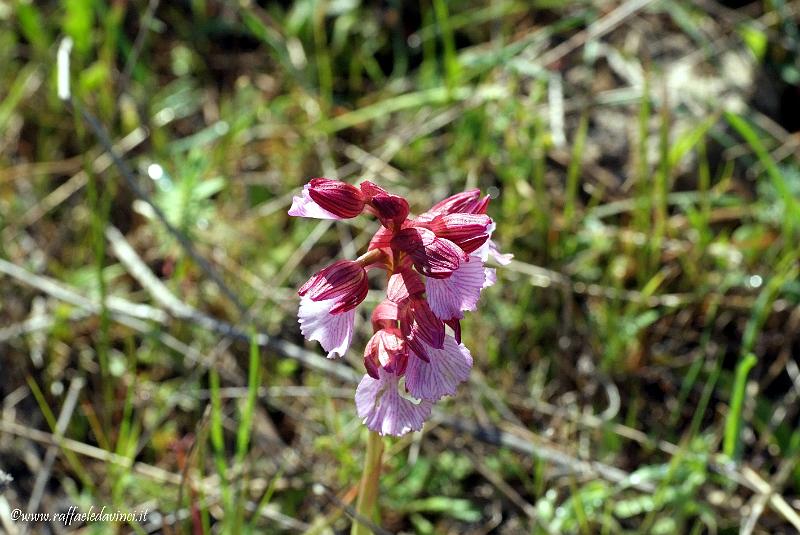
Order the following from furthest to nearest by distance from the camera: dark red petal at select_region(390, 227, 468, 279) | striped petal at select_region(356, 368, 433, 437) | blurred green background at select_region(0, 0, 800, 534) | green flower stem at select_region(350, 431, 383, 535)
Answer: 1. blurred green background at select_region(0, 0, 800, 534)
2. green flower stem at select_region(350, 431, 383, 535)
3. striped petal at select_region(356, 368, 433, 437)
4. dark red petal at select_region(390, 227, 468, 279)

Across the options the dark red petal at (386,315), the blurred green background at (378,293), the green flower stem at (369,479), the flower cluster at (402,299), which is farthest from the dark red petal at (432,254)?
the blurred green background at (378,293)

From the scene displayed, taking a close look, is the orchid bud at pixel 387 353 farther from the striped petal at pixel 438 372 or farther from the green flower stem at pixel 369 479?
the green flower stem at pixel 369 479

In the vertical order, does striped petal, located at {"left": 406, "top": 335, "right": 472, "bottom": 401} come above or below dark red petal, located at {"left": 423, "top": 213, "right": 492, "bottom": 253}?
below

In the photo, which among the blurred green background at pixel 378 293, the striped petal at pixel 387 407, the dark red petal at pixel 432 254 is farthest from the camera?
the blurred green background at pixel 378 293

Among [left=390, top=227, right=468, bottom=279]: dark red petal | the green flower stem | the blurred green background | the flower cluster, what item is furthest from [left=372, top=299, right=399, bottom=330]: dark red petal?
the blurred green background

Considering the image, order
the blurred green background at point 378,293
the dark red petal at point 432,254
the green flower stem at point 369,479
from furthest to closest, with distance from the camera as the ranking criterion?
the blurred green background at point 378,293
the green flower stem at point 369,479
the dark red petal at point 432,254

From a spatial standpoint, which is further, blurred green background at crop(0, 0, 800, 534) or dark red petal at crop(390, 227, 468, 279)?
blurred green background at crop(0, 0, 800, 534)

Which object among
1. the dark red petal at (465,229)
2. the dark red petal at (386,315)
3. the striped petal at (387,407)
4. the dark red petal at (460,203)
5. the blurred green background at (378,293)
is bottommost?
the blurred green background at (378,293)

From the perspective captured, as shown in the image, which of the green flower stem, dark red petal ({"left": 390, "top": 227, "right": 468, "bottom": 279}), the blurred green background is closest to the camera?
Result: dark red petal ({"left": 390, "top": 227, "right": 468, "bottom": 279})

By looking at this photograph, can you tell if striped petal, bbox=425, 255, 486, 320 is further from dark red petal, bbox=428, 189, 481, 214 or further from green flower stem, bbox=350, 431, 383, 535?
green flower stem, bbox=350, 431, 383, 535
